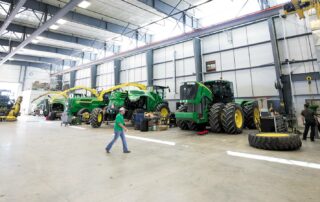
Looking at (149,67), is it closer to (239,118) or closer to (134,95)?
(134,95)

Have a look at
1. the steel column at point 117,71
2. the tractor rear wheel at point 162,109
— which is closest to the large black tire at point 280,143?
the tractor rear wheel at point 162,109

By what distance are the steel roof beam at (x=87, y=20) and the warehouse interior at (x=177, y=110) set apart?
0.31 feet

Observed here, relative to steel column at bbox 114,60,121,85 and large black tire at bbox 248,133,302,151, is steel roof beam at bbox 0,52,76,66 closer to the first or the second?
steel column at bbox 114,60,121,85

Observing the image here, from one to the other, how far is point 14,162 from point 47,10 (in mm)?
11681

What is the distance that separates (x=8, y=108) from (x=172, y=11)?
17.7 metres

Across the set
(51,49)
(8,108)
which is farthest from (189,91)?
(51,49)

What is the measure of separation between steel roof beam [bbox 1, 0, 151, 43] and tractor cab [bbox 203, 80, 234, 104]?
388 inches

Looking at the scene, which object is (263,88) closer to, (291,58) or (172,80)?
(291,58)

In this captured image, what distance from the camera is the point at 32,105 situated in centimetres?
2648

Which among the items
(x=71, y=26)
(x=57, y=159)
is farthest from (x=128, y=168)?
(x=71, y=26)

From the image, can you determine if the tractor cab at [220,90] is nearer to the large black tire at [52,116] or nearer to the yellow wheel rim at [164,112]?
the yellow wheel rim at [164,112]

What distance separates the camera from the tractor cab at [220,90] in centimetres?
859

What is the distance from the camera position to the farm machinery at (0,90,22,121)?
15.2 m

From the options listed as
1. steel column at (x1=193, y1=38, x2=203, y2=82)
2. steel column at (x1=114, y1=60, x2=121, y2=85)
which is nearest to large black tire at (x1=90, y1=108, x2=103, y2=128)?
steel column at (x1=193, y1=38, x2=203, y2=82)
